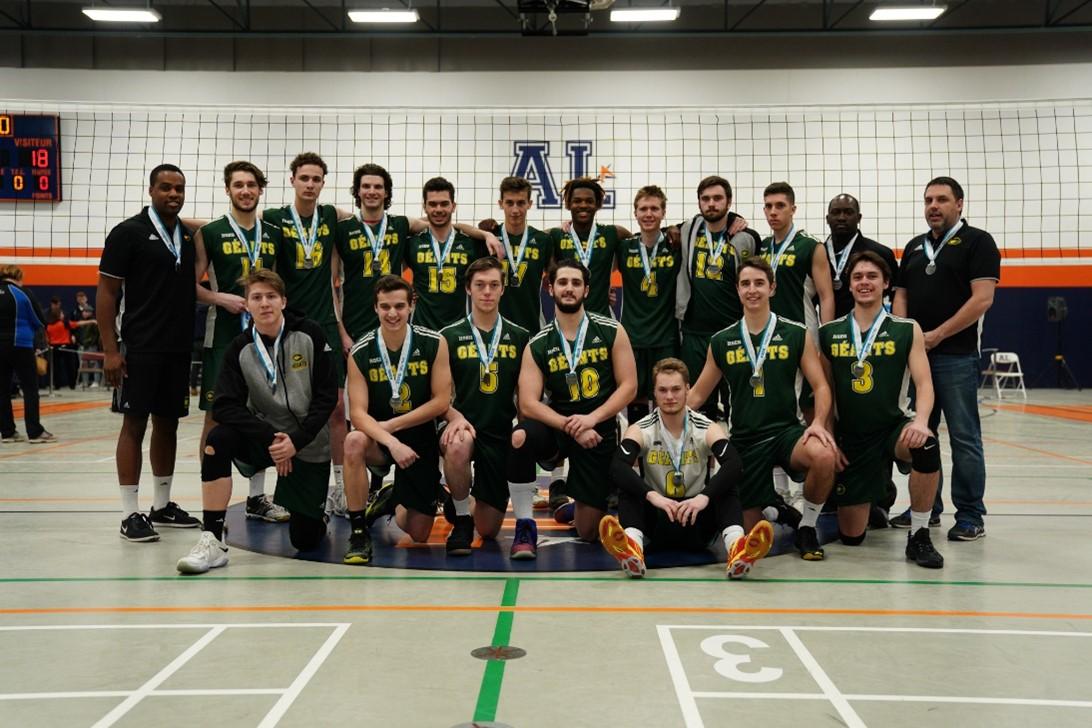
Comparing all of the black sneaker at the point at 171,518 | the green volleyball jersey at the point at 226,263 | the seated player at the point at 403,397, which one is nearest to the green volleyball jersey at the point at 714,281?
the seated player at the point at 403,397

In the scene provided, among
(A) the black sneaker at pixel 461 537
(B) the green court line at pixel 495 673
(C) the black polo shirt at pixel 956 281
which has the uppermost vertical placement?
(C) the black polo shirt at pixel 956 281

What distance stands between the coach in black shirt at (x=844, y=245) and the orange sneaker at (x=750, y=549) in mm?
2124

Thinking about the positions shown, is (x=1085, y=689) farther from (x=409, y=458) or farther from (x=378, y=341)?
(x=378, y=341)

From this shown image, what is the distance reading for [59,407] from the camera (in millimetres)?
14055

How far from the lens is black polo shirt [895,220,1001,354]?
192 inches

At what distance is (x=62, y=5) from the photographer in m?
18.6

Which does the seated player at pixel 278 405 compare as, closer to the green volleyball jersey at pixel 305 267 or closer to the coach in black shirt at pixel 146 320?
the coach in black shirt at pixel 146 320

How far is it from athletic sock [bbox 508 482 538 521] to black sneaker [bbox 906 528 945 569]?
1909 mm

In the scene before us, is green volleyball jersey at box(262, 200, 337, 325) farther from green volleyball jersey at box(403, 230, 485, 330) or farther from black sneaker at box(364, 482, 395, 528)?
black sneaker at box(364, 482, 395, 528)

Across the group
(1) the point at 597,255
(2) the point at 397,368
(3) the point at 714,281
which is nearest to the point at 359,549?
(2) the point at 397,368

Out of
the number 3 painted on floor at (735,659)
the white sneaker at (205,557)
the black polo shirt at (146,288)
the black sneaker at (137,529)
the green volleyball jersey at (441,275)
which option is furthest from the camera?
the green volleyball jersey at (441,275)

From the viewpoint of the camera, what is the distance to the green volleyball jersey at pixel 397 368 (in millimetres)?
4590

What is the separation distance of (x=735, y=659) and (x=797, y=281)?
10.2 ft

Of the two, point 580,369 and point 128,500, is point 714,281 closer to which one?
point 580,369
